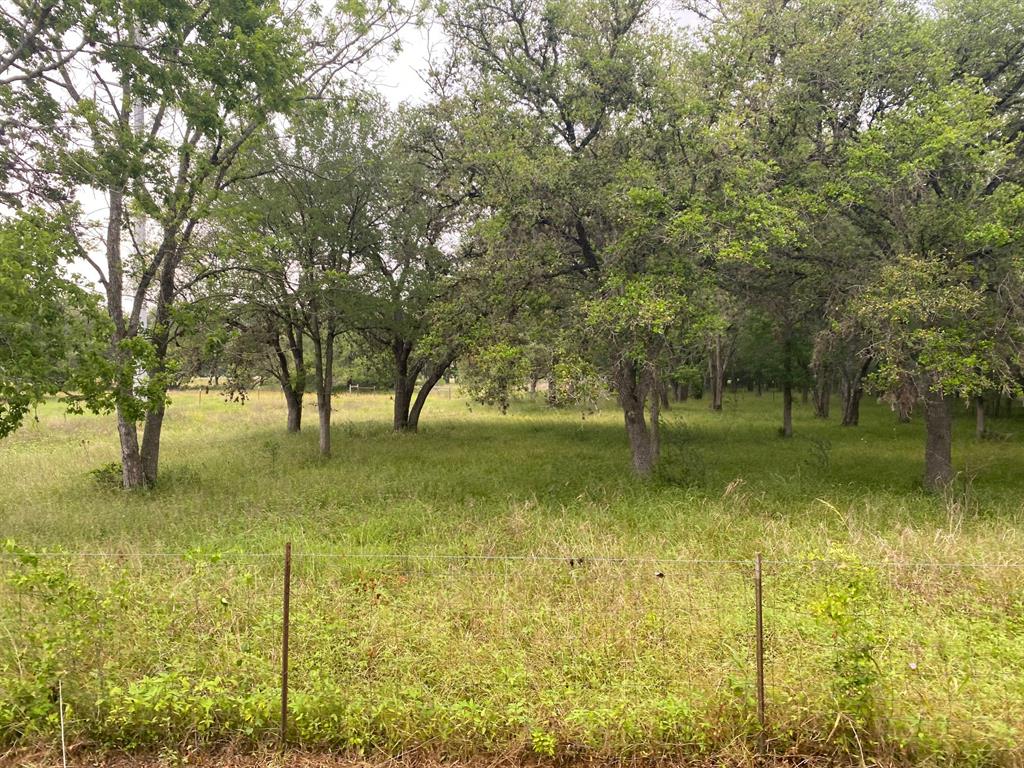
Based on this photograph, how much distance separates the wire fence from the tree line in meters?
4.27

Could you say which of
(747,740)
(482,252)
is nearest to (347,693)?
(747,740)

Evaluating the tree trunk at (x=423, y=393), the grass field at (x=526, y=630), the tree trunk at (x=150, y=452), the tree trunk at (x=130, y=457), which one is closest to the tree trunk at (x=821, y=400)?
the grass field at (x=526, y=630)

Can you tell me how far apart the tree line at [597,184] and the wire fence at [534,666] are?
4.27 m

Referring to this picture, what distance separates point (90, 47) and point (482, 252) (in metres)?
8.19

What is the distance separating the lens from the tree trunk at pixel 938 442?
10.6 meters

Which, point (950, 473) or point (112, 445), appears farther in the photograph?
point (112, 445)

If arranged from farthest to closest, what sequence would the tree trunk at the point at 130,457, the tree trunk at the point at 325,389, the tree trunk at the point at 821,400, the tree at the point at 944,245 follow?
1. the tree trunk at the point at 821,400
2. the tree trunk at the point at 325,389
3. the tree trunk at the point at 130,457
4. the tree at the point at 944,245

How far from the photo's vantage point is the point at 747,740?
3338 mm

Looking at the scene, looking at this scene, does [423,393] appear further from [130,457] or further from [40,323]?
[40,323]

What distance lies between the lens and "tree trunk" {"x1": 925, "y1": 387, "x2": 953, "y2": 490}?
10578 mm

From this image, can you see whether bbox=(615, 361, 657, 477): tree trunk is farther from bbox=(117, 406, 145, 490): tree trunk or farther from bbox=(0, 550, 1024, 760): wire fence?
bbox=(117, 406, 145, 490): tree trunk

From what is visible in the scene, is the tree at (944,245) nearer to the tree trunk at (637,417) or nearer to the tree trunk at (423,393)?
the tree trunk at (637,417)

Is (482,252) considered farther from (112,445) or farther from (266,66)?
(112,445)

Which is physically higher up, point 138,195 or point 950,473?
point 138,195
